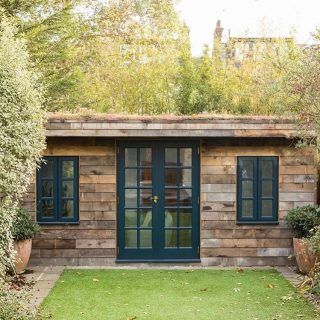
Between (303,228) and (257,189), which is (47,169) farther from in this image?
(303,228)

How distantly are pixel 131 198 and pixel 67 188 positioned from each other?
3.77 feet

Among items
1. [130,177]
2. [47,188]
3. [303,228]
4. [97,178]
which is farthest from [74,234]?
[303,228]

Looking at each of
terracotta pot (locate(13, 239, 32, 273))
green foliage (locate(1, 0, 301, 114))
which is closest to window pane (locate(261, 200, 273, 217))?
green foliage (locate(1, 0, 301, 114))

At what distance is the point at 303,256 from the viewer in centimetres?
948

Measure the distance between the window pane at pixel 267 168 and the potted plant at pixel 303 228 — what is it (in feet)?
2.77

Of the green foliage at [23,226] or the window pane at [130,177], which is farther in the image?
the window pane at [130,177]

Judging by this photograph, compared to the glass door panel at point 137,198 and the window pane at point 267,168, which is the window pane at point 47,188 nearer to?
the glass door panel at point 137,198

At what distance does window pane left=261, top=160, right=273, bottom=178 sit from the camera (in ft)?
34.1

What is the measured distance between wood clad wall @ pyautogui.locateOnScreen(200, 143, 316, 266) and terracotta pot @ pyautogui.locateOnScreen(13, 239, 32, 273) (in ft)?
9.91

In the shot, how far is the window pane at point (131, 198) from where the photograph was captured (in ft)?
34.0

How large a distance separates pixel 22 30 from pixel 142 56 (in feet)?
15.4

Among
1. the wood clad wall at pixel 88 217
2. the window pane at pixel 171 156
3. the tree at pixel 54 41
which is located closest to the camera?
the wood clad wall at pixel 88 217

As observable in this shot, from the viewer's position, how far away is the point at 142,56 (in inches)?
776

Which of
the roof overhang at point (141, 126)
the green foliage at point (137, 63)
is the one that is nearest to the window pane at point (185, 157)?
the roof overhang at point (141, 126)
